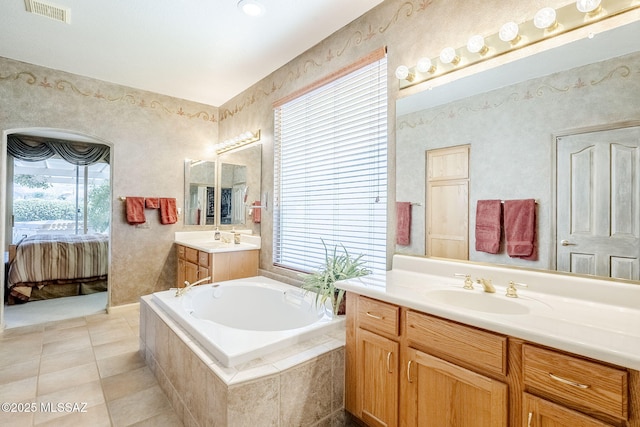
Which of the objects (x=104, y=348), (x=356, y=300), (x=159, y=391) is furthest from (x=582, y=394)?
(x=104, y=348)

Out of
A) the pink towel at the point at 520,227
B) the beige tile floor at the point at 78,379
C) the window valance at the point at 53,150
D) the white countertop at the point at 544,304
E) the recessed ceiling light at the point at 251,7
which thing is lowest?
the beige tile floor at the point at 78,379

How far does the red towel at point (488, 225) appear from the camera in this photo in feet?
5.24

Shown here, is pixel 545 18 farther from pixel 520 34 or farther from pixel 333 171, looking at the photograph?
pixel 333 171

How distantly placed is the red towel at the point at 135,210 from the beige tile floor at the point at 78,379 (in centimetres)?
119

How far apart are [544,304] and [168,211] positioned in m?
3.93

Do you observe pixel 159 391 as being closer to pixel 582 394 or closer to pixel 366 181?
pixel 366 181

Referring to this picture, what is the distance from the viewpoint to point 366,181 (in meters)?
2.30

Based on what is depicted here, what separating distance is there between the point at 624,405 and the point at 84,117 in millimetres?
4627

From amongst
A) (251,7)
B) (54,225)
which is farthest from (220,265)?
(54,225)

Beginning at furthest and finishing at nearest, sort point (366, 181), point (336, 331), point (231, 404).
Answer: point (366, 181) → point (336, 331) → point (231, 404)

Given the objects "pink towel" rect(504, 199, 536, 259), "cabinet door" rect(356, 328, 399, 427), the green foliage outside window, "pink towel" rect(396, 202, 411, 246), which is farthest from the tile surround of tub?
the green foliage outside window

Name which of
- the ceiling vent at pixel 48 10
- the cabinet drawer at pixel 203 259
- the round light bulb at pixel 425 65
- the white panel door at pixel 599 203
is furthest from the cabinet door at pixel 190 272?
the white panel door at pixel 599 203

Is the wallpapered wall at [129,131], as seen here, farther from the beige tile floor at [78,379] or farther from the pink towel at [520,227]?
the pink towel at [520,227]

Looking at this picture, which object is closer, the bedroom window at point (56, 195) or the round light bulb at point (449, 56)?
the round light bulb at point (449, 56)
